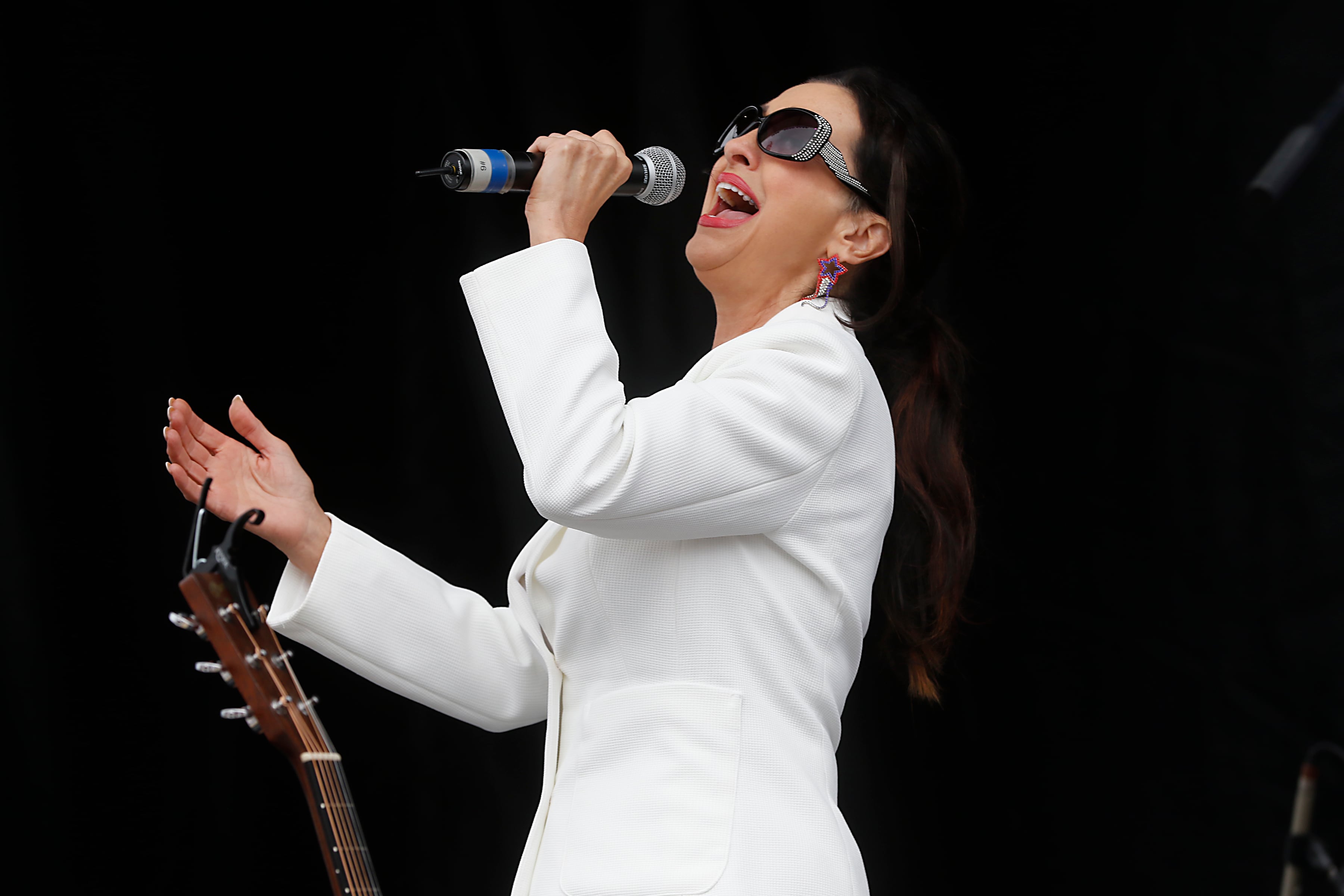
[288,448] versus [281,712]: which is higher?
[288,448]

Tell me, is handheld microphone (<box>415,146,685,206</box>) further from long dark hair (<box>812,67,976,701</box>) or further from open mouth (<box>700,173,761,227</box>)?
long dark hair (<box>812,67,976,701</box>)

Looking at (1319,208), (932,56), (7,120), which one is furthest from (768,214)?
(7,120)

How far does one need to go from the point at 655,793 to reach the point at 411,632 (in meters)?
0.40

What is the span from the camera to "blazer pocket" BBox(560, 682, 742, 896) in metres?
1.13

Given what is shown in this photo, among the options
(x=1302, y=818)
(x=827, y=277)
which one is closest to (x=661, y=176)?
(x=827, y=277)

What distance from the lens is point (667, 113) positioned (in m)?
2.27

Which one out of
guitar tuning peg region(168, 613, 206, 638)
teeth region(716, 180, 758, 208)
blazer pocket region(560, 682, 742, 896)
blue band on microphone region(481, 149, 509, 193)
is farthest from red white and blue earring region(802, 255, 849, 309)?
guitar tuning peg region(168, 613, 206, 638)

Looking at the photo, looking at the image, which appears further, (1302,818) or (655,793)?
(655,793)

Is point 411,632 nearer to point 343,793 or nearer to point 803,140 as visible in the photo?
point 343,793

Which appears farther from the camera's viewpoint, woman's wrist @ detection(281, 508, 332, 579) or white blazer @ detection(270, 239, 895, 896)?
woman's wrist @ detection(281, 508, 332, 579)

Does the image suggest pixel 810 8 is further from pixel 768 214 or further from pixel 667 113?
pixel 768 214

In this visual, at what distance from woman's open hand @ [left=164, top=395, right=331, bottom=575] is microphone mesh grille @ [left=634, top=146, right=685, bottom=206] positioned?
0.52 m

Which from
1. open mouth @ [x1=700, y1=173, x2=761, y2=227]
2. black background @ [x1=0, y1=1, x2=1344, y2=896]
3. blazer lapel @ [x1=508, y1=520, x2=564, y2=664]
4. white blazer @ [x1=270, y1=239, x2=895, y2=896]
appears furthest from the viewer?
black background @ [x1=0, y1=1, x2=1344, y2=896]

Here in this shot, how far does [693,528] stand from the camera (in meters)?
1.19
